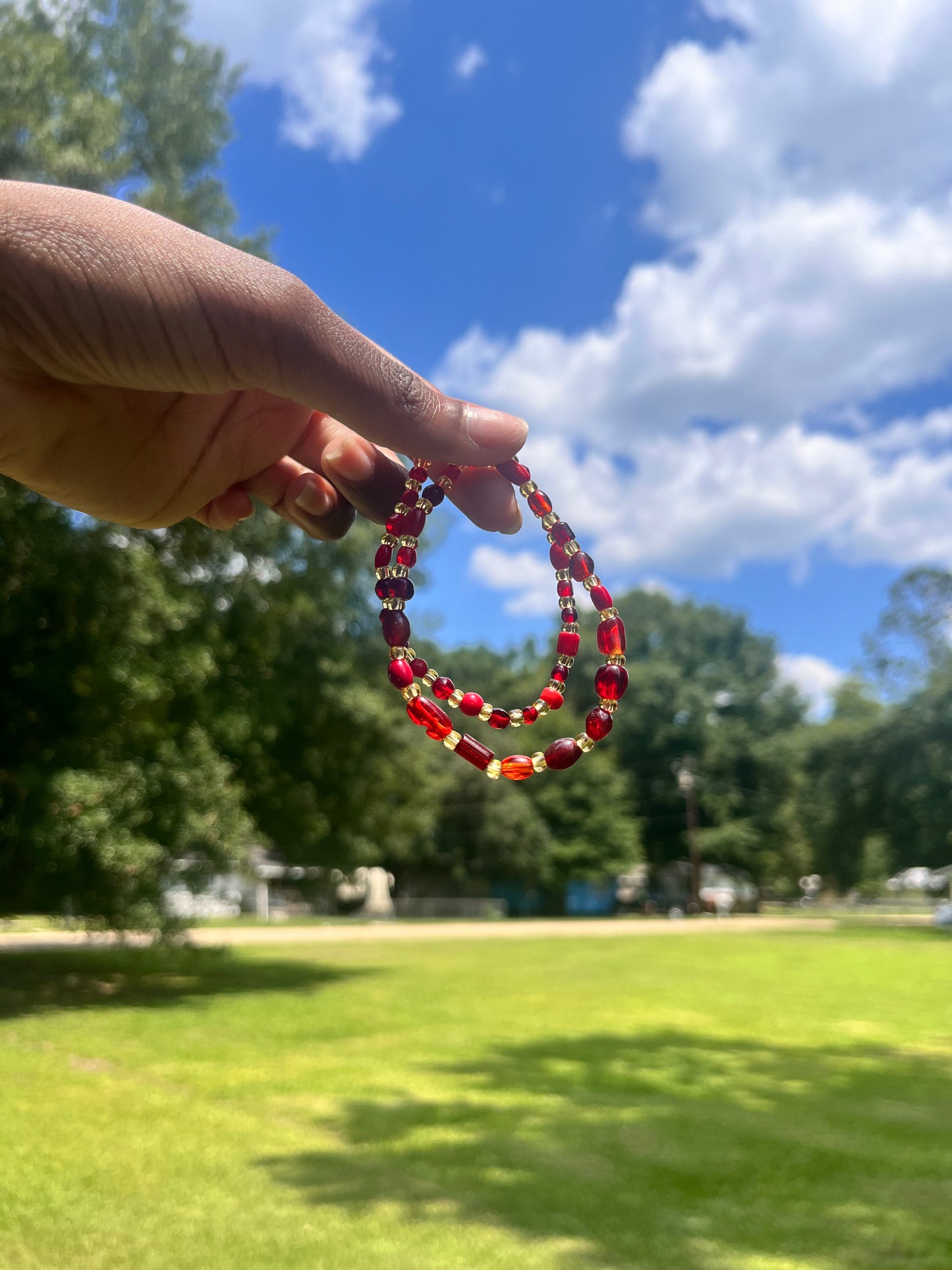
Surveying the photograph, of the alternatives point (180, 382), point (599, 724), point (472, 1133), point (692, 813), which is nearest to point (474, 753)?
point (599, 724)

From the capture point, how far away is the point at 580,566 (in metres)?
1.98

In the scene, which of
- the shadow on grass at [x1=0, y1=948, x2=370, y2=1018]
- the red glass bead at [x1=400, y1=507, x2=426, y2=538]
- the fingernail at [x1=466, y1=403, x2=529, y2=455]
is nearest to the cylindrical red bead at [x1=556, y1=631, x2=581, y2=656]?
the red glass bead at [x1=400, y1=507, x2=426, y2=538]

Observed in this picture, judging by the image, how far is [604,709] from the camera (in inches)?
74.7

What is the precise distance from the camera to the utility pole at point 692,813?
43969 millimetres

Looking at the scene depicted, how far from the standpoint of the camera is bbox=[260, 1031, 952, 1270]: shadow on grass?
4.46 metres

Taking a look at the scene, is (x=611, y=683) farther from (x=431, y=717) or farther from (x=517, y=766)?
(x=431, y=717)

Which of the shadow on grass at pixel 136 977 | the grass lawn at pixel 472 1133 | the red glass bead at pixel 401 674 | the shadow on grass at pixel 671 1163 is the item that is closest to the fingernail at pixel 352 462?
the red glass bead at pixel 401 674

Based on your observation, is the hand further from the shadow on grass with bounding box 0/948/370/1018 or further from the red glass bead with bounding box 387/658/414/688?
the shadow on grass with bounding box 0/948/370/1018

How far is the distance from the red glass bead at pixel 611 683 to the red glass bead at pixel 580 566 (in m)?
0.19

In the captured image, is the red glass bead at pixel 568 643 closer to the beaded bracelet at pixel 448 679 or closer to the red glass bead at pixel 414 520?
the beaded bracelet at pixel 448 679

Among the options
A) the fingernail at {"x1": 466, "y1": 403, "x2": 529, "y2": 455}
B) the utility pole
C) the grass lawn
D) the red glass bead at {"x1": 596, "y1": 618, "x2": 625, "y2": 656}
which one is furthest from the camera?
the utility pole

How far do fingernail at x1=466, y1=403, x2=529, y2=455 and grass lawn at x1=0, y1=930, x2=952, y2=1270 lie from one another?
149 inches

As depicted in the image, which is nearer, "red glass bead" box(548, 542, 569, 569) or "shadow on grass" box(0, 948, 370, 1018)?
"red glass bead" box(548, 542, 569, 569)

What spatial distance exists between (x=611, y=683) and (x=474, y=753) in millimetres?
299
